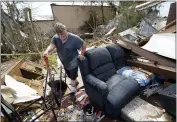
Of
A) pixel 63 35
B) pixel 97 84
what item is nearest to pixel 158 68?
pixel 97 84

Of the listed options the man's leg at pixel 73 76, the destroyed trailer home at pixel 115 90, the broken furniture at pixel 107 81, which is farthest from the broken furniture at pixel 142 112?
the man's leg at pixel 73 76

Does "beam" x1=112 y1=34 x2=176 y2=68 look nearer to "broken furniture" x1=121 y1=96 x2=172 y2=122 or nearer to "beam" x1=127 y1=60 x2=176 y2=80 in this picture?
"beam" x1=127 y1=60 x2=176 y2=80

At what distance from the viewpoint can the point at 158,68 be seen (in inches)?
129

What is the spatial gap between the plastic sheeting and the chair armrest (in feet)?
3.86

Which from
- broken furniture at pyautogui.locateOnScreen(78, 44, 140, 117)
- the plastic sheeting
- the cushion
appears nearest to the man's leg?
broken furniture at pyautogui.locateOnScreen(78, 44, 140, 117)

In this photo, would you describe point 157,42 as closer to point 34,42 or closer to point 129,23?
point 34,42

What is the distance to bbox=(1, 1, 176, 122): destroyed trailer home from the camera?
2.95m

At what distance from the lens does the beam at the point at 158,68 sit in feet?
9.99

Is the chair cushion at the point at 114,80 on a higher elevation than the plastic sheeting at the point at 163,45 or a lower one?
lower

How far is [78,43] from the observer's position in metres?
3.55

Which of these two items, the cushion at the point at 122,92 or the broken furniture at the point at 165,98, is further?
the cushion at the point at 122,92

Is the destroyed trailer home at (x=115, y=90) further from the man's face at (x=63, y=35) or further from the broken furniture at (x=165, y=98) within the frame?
the man's face at (x=63, y=35)

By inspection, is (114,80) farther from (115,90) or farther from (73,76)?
(73,76)

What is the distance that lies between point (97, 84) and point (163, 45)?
1.41 meters
